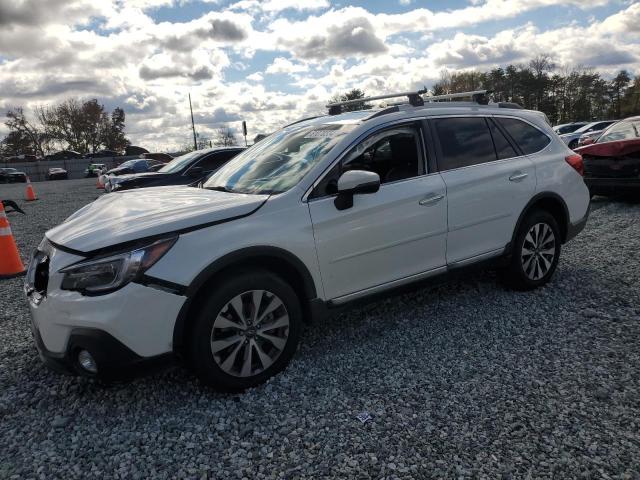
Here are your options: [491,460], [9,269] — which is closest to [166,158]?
[9,269]

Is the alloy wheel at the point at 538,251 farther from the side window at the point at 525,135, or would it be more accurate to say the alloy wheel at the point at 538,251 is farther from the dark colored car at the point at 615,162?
the dark colored car at the point at 615,162

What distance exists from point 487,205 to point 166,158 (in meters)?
32.4

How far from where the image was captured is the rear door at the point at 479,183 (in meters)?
3.95

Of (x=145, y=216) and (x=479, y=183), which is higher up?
(x=145, y=216)

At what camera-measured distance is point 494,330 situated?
12.7 feet

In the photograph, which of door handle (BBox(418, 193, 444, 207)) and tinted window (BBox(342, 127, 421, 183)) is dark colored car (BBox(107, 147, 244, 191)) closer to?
tinted window (BBox(342, 127, 421, 183))

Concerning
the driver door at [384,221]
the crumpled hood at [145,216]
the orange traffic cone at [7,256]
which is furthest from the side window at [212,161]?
the driver door at [384,221]

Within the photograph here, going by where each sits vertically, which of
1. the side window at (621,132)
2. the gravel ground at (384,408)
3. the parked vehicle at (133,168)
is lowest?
the gravel ground at (384,408)

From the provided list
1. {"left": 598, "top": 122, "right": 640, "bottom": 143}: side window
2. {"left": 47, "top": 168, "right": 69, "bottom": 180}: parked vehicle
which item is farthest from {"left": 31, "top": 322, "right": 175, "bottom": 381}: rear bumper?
{"left": 47, "top": 168, "right": 69, "bottom": 180}: parked vehicle

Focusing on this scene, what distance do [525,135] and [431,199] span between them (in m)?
1.53

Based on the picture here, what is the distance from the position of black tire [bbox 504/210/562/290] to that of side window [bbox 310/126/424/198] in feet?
4.28

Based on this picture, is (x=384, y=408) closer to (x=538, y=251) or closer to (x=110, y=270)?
(x=110, y=270)

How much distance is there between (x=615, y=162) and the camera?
8469 mm

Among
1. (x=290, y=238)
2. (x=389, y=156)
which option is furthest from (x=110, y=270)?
(x=389, y=156)
